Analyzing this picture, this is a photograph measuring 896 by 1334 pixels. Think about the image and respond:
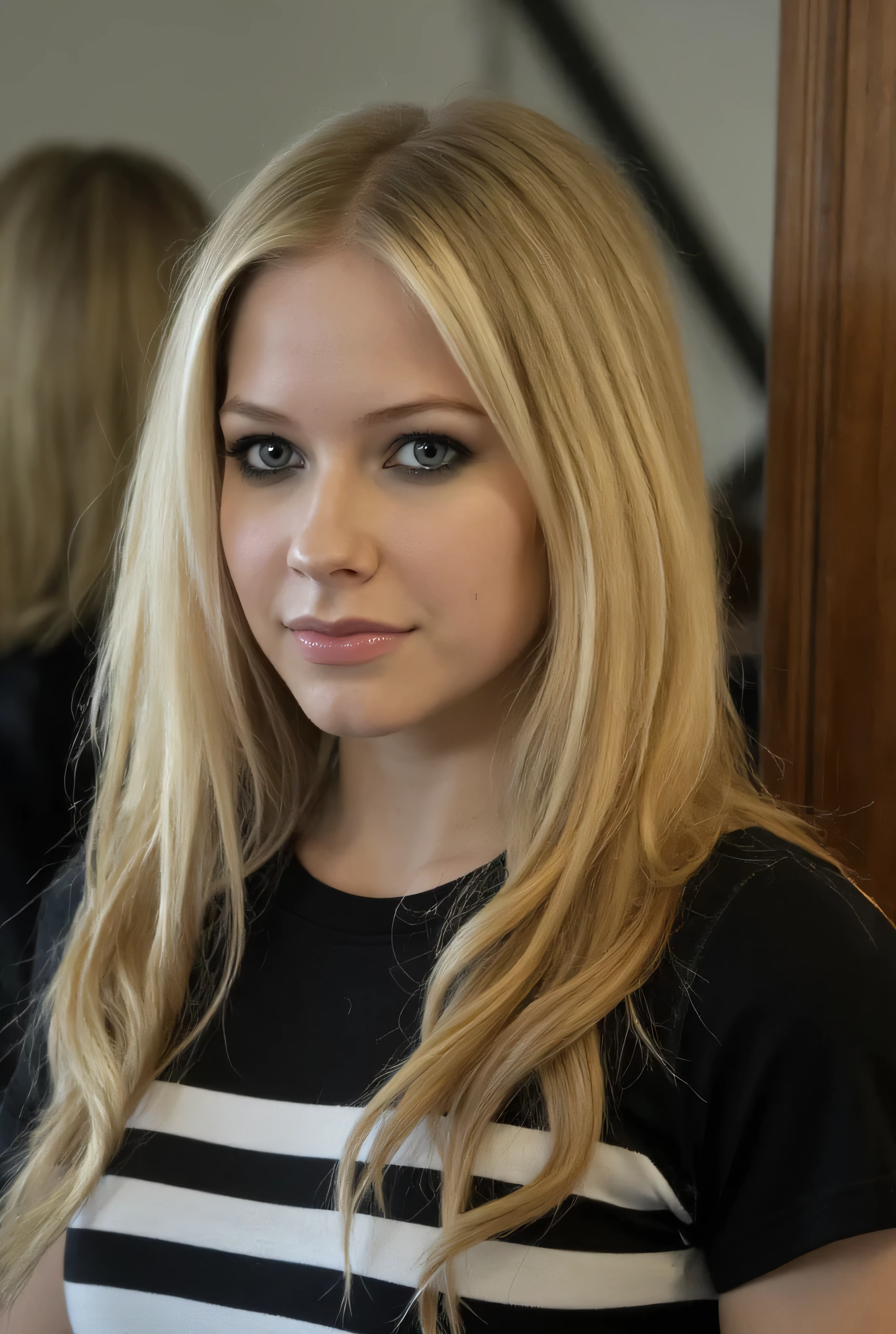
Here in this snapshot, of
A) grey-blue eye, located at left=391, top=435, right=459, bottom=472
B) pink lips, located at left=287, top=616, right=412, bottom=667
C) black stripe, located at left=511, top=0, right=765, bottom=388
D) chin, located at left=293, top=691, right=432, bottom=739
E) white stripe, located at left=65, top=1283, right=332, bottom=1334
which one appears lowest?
white stripe, located at left=65, top=1283, right=332, bottom=1334

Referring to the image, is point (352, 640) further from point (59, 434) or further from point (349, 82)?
point (349, 82)

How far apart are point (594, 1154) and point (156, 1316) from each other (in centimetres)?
34

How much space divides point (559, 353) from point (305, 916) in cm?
47

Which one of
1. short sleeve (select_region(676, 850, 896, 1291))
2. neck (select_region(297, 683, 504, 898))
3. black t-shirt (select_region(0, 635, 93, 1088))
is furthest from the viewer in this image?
black t-shirt (select_region(0, 635, 93, 1088))

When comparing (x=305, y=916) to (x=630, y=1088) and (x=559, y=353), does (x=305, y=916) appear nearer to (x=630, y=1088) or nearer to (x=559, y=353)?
(x=630, y=1088)

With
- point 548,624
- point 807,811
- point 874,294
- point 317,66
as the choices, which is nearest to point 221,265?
point 317,66

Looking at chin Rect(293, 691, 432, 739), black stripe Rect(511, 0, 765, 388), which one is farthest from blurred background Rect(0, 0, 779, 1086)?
chin Rect(293, 691, 432, 739)

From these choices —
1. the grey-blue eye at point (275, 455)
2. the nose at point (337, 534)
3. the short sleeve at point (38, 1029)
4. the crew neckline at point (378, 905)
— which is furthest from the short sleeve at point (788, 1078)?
the short sleeve at point (38, 1029)

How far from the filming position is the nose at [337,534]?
76 cm

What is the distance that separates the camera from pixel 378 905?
89 centimetres

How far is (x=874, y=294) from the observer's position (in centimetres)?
87

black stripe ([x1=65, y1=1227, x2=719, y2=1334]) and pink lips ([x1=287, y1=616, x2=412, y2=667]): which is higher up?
pink lips ([x1=287, y1=616, x2=412, y2=667])

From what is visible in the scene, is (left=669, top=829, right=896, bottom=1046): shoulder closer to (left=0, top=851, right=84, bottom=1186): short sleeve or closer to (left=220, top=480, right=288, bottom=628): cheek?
(left=220, top=480, right=288, bottom=628): cheek

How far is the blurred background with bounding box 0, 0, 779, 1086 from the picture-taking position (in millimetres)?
904
